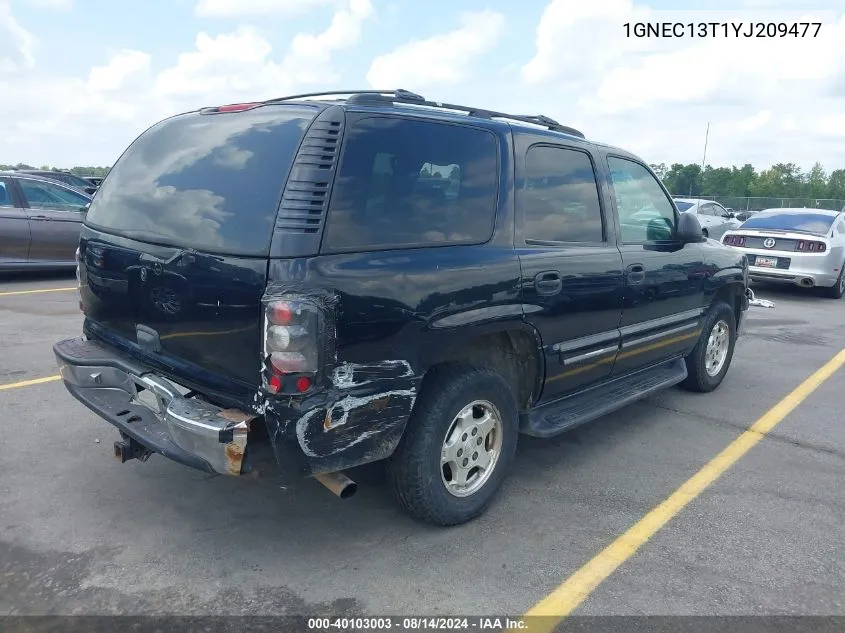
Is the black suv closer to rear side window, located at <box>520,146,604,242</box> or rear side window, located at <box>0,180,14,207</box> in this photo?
rear side window, located at <box>520,146,604,242</box>

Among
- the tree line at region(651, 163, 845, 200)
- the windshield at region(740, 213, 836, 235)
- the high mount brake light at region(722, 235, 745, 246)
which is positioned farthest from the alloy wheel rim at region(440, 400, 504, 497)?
the tree line at region(651, 163, 845, 200)

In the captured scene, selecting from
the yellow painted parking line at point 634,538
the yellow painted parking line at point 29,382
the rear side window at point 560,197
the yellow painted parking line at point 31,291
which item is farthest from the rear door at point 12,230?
the yellow painted parking line at point 634,538

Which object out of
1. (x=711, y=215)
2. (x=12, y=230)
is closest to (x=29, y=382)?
(x=12, y=230)

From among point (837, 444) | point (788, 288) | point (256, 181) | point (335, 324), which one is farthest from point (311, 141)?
point (788, 288)

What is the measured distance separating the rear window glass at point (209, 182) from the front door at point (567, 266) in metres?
1.31

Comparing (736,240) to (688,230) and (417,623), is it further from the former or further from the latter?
(417,623)

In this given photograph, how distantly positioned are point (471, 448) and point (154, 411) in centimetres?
149

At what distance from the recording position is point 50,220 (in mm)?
10383

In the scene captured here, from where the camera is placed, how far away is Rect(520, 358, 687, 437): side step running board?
12.5ft

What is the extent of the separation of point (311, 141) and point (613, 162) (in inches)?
92.8

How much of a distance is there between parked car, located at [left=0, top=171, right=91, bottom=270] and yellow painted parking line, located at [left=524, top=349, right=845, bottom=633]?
30.4 feet

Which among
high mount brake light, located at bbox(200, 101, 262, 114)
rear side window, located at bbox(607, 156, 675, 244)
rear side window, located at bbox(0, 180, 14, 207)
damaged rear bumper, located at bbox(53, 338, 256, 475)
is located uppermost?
high mount brake light, located at bbox(200, 101, 262, 114)

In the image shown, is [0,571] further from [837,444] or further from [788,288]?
[788,288]

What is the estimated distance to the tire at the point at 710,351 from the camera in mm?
5508
